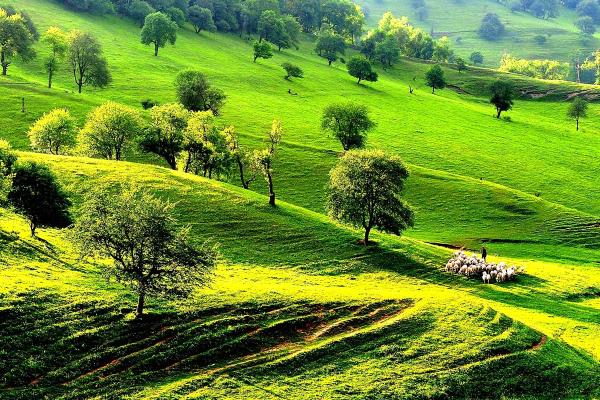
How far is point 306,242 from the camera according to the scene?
6600 cm

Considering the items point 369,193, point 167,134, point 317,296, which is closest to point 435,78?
point 167,134

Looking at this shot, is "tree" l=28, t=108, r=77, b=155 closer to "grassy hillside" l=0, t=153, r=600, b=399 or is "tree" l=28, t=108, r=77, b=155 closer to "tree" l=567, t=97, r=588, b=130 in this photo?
"grassy hillside" l=0, t=153, r=600, b=399

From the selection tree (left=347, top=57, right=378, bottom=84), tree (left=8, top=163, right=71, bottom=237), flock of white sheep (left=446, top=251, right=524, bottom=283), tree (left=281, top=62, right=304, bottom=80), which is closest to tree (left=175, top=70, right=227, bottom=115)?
tree (left=281, top=62, right=304, bottom=80)

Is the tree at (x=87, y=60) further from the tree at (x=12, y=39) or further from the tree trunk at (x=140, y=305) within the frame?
the tree trunk at (x=140, y=305)

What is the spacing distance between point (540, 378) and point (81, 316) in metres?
33.0

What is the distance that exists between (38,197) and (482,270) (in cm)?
4804

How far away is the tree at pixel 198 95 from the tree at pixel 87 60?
71.0ft

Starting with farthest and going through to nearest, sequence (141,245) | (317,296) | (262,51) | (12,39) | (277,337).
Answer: (262,51) → (12,39) → (317,296) → (277,337) → (141,245)

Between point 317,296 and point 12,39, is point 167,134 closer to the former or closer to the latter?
point 317,296

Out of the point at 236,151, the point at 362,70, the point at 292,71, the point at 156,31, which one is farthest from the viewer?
the point at 362,70

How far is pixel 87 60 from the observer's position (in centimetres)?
12638

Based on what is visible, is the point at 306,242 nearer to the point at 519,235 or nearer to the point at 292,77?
the point at 519,235

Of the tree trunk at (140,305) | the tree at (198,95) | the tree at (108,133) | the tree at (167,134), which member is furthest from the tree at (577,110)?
the tree trunk at (140,305)

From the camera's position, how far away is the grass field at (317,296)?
3716 centimetres
